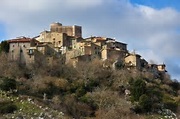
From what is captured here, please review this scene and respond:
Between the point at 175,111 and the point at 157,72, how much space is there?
54.1 ft

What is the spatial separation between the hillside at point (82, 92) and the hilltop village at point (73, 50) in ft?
5.87

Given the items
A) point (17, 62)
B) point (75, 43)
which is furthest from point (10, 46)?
point (75, 43)

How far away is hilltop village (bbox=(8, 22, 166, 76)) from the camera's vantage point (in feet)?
226

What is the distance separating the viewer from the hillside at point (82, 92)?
172 ft

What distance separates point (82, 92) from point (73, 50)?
47.0ft

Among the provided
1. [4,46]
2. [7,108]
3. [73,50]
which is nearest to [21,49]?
[4,46]

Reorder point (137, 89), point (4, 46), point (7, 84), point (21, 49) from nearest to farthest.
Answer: point (7, 84) → point (137, 89) → point (21, 49) → point (4, 46)

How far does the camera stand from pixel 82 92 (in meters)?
59.5

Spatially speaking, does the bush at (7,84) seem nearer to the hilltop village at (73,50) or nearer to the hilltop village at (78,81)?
the hilltop village at (78,81)

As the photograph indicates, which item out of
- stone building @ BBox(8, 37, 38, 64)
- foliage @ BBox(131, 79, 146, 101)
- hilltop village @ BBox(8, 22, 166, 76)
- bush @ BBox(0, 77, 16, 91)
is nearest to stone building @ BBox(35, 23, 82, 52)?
hilltop village @ BBox(8, 22, 166, 76)

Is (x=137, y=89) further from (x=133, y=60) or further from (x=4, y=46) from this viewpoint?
(x=4, y=46)

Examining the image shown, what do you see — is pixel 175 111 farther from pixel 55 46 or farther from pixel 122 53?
pixel 55 46

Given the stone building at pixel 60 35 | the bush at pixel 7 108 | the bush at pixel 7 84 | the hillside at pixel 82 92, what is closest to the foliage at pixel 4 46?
the hillside at pixel 82 92

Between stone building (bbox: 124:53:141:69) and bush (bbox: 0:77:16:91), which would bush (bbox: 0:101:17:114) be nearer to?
bush (bbox: 0:77:16:91)
